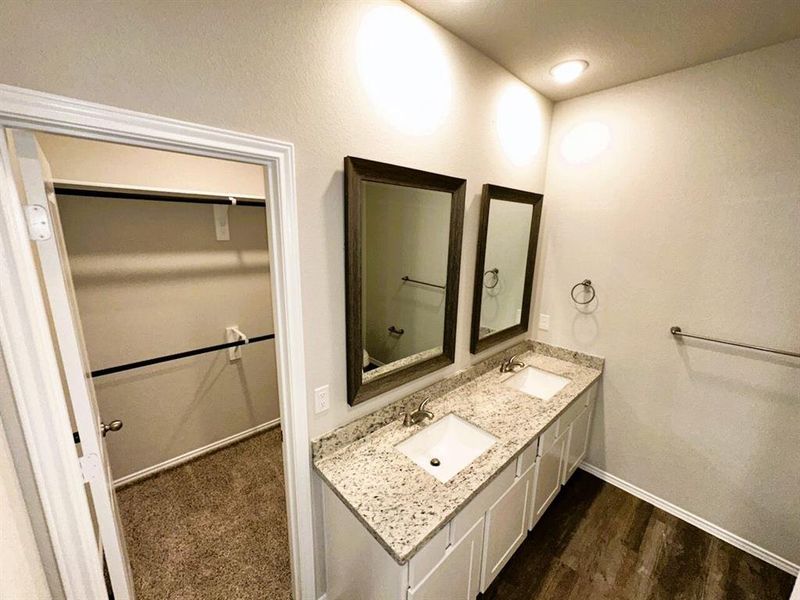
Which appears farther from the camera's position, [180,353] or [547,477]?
[180,353]

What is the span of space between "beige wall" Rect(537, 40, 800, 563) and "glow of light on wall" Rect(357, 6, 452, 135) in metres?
1.20

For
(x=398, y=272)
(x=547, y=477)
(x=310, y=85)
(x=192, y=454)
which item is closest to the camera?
(x=310, y=85)

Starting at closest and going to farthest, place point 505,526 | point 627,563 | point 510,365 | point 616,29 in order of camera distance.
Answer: point 616,29, point 505,526, point 627,563, point 510,365

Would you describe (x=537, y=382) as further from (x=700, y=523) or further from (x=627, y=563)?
(x=700, y=523)

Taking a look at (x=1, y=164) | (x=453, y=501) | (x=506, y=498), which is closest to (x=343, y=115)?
(x=1, y=164)

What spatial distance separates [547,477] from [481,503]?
771 millimetres

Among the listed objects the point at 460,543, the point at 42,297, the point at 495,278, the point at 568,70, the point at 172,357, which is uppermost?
the point at 568,70

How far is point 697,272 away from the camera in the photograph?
70.6 inches

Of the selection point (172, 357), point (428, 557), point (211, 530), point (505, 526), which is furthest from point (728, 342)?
point (172, 357)

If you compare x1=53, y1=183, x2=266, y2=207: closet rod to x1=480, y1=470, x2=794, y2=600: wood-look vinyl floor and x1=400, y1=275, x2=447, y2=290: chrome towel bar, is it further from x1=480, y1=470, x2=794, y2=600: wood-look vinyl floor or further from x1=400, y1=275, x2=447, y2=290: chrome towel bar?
x1=480, y1=470, x2=794, y2=600: wood-look vinyl floor

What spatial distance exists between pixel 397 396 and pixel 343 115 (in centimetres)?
126

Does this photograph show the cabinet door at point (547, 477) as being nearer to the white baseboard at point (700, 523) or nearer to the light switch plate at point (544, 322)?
the white baseboard at point (700, 523)

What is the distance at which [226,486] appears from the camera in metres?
2.19

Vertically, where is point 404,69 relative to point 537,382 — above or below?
above
